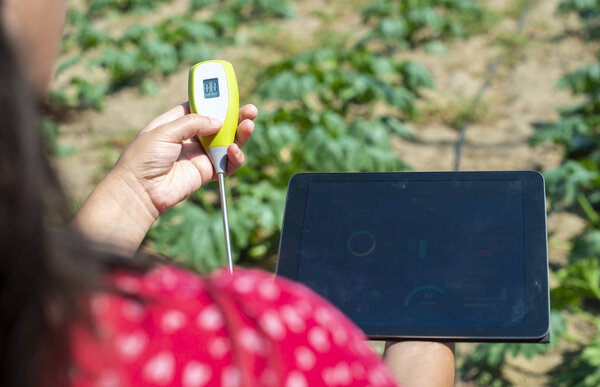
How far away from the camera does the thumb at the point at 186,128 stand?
1368 mm

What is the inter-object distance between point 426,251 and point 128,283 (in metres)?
0.68

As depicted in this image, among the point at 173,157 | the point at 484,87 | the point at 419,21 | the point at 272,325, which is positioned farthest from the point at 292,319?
the point at 419,21

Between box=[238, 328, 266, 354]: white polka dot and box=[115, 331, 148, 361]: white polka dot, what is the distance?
0.09 m

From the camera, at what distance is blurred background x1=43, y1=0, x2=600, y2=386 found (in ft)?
9.09

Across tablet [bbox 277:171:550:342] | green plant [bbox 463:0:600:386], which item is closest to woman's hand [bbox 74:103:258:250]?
tablet [bbox 277:171:550:342]

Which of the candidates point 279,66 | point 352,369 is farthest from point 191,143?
point 279,66

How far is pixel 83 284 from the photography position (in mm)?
571

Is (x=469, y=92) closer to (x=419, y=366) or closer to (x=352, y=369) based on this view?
(x=419, y=366)

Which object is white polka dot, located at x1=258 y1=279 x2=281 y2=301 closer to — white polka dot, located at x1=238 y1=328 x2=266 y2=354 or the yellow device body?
white polka dot, located at x1=238 y1=328 x2=266 y2=354

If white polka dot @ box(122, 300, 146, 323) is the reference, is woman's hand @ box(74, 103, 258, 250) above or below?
below

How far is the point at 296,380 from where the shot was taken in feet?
2.12

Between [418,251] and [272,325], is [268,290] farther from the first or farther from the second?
[418,251]

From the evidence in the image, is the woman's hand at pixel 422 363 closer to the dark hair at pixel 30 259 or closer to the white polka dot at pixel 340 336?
the white polka dot at pixel 340 336

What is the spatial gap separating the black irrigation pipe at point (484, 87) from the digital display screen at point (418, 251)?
2.24 meters
